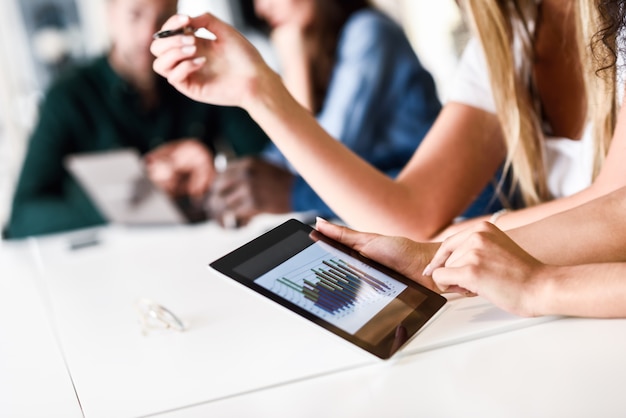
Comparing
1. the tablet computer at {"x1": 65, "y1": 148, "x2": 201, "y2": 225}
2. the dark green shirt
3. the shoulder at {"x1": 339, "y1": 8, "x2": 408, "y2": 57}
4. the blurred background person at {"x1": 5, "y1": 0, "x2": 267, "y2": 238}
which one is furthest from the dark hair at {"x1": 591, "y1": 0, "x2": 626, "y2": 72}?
the dark green shirt

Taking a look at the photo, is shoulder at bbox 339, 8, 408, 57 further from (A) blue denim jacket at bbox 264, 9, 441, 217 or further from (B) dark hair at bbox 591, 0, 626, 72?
(B) dark hair at bbox 591, 0, 626, 72

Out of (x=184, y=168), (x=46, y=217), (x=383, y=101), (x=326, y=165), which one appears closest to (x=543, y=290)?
(x=326, y=165)

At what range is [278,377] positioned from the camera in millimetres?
Result: 826

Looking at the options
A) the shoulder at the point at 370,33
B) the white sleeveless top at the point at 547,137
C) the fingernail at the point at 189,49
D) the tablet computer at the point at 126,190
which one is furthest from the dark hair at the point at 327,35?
the fingernail at the point at 189,49

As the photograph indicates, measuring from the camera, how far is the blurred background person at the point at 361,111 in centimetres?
181

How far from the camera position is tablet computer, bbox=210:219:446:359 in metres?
0.81

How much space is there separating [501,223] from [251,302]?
0.41 m

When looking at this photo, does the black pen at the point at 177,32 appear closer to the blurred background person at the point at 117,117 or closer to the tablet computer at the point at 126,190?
the tablet computer at the point at 126,190

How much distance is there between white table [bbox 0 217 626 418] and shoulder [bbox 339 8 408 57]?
1209mm

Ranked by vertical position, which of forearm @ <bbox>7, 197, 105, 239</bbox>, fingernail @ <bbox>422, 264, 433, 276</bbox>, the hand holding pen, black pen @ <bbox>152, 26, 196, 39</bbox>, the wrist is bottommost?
forearm @ <bbox>7, 197, 105, 239</bbox>

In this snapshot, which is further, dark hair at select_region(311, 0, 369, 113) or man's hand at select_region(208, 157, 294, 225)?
dark hair at select_region(311, 0, 369, 113)

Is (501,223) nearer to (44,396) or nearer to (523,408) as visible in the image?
(523,408)

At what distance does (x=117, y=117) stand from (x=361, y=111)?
1.00 meters

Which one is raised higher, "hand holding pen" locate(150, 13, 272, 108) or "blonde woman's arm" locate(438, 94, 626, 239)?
"hand holding pen" locate(150, 13, 272, 108)
